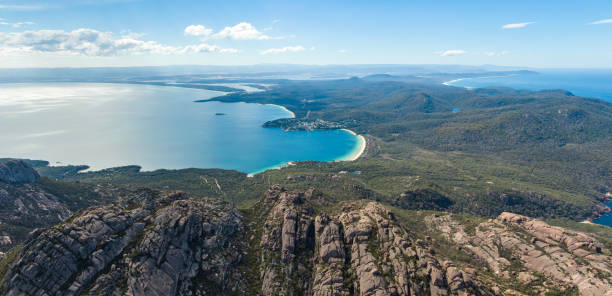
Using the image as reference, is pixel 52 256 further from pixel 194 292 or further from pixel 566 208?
pixel 566 208

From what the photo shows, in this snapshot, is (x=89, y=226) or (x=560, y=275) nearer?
(x=89, y=226)

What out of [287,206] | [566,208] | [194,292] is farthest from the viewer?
[566,208]

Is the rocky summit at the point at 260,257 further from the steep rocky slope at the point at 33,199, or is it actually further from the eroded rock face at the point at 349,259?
the steep rocky slope at the point at 33,199

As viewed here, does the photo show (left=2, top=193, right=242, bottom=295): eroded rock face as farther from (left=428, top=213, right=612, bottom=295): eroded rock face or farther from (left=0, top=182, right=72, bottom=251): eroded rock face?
(left=428, top=213, right=612, bottom=295): eroded rock face

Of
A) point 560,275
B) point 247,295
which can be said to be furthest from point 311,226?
point 560,275

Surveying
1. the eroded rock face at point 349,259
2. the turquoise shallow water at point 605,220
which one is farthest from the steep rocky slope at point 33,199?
the turquoise shallow water at point 605,220

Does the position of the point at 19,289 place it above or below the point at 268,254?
above

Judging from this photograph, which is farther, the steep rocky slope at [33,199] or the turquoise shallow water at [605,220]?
the turquoise shallow water at [605,220]
